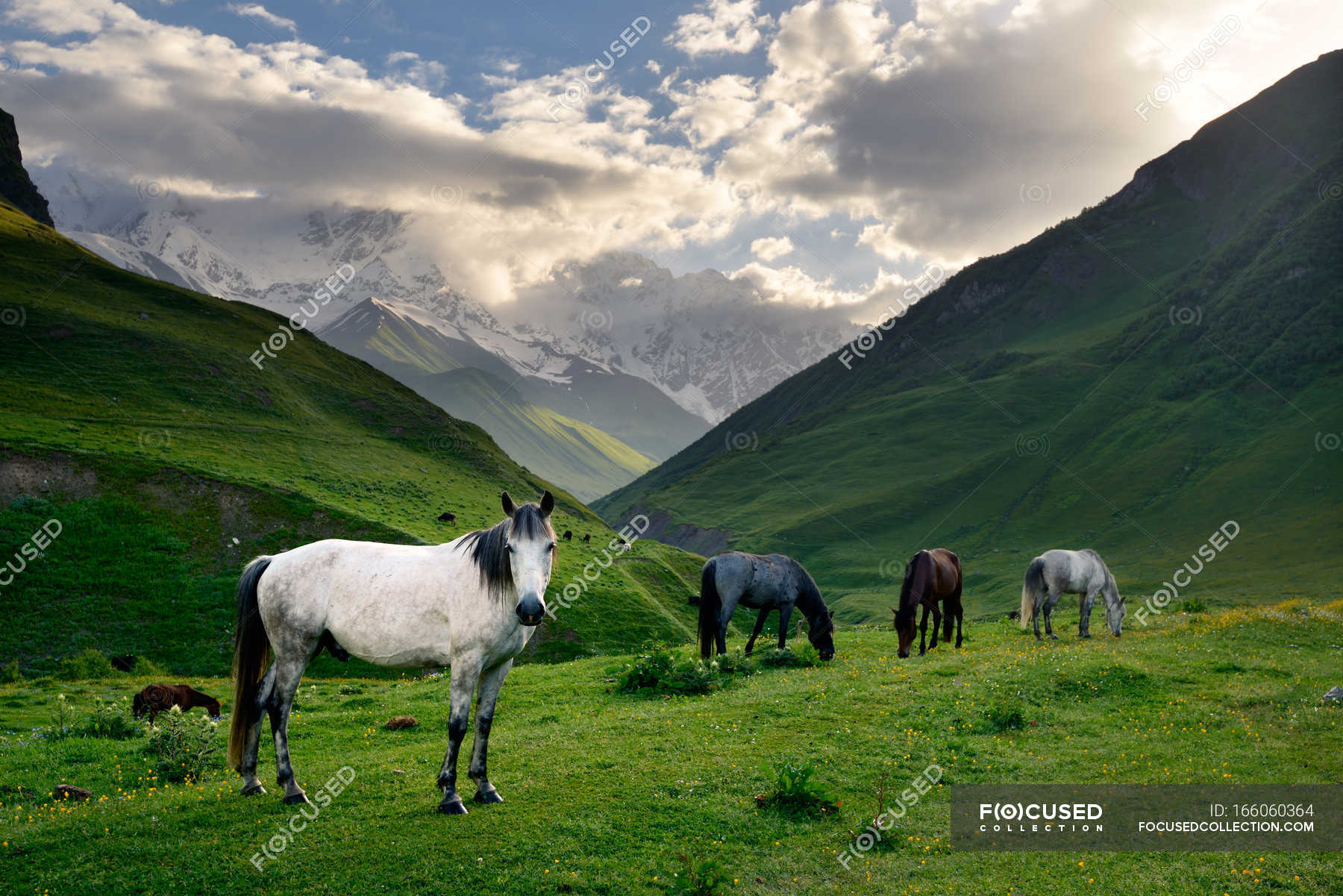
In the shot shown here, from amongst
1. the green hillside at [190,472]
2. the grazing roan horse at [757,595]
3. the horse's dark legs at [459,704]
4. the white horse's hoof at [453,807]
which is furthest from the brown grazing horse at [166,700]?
the green hillside at [190,472]

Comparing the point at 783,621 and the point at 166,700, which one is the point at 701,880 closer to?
the point at 783,621

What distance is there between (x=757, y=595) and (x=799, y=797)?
44.3ft

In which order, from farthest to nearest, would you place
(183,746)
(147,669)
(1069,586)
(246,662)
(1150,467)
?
(1150,467) → (147,669) → (1069,586) → (183,746) → (246,662)

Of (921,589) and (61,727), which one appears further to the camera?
(921,589)

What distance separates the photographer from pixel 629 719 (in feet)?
→ 59.6

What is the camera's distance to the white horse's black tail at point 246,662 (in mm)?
11969

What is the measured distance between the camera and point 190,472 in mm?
55844

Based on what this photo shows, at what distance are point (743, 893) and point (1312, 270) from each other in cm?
20711

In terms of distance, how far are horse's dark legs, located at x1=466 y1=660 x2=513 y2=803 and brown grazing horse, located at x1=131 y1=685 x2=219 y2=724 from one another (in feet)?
38.4

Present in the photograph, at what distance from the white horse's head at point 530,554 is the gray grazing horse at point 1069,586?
74.1 ft

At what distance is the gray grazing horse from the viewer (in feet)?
92.0

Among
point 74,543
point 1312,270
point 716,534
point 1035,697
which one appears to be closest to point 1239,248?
point 1312,270

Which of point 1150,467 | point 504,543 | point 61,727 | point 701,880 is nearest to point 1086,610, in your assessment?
point 701,880

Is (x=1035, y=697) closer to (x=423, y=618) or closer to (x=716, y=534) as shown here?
(x=423, y=618)
